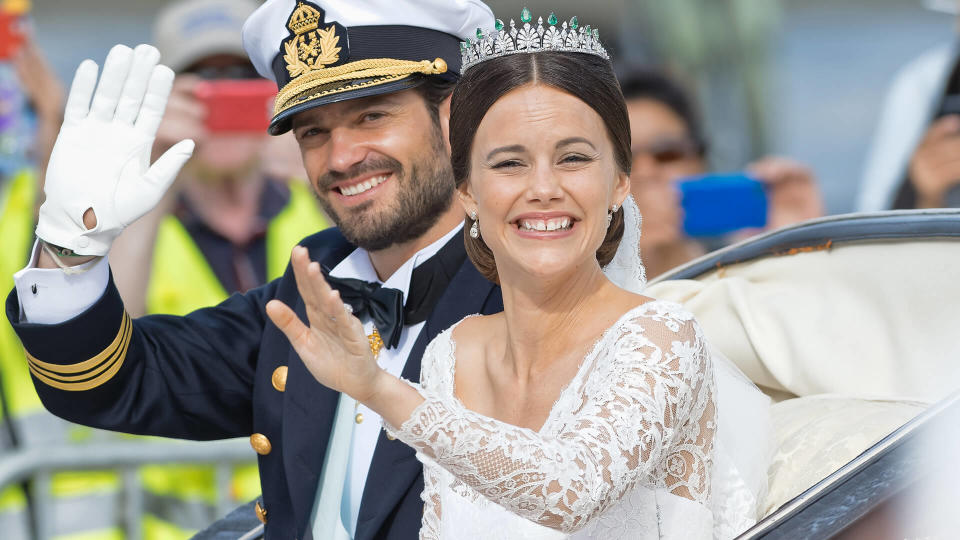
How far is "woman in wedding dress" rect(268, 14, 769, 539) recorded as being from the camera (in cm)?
157

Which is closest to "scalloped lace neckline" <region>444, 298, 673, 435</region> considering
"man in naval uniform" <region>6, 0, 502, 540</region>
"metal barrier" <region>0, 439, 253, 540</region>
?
"man in naval uniform" <region>6, 0, 502, 540</region>

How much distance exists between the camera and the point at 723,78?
6.34 m

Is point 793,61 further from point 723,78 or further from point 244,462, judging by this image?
point 244,462

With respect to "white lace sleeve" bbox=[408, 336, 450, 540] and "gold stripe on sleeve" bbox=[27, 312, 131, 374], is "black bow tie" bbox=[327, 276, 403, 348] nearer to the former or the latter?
"white lace sleeve" bbox=[408, 336, 450, 540]

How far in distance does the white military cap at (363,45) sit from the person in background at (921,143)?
1.75m

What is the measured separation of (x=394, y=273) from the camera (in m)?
2.42

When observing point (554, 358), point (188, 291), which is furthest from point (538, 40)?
point (188, 291)

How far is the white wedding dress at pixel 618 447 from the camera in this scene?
1565 mm

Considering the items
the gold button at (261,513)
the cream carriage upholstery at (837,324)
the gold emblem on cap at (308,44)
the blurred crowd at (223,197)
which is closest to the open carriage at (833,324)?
the cream carriage upholstery at (837,324)

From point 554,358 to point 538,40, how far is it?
496 mm

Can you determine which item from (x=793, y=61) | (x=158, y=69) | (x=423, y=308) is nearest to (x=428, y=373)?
(x=423, y=308)

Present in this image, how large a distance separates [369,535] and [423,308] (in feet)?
1.45

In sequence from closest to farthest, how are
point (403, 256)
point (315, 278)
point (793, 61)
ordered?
point (315, 278) → point (403, 256) → point (793, 61)

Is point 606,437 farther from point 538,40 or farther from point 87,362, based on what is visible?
point 87,362
